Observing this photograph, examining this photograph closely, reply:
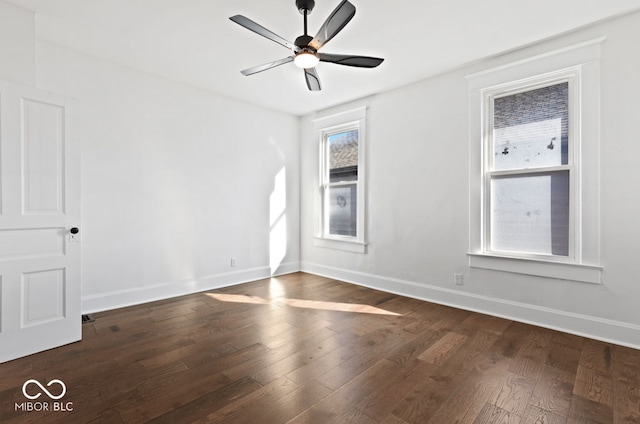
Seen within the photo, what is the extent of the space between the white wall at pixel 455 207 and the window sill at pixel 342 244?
9cm

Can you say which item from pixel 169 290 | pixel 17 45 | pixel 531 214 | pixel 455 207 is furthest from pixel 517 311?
pixel 17 45

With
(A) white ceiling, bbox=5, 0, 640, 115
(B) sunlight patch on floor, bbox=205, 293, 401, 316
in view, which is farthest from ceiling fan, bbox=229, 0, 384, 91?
(B) sunlight patch on floor, bbox=205, 293, 401, 316

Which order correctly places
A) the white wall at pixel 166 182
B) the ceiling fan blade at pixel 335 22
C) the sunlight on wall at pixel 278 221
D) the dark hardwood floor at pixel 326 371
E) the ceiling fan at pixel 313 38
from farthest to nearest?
the sunlight on wall at pixel 278 221, the white wall at pixel 166 182, the ceiling fan at pixel 313 38, the ceiling fan blade at pixel 335 22, the dark hardwood floor at pixel 326 371

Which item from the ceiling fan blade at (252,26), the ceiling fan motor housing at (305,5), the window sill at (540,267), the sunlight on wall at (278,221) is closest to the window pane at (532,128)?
the window sill at (540,267)

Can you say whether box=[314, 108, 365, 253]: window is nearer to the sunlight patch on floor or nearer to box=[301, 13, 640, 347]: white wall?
box=[301, 13, 640, 347]: white wall

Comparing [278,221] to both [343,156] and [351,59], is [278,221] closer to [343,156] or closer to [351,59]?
[343,156]

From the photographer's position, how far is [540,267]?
119 inches

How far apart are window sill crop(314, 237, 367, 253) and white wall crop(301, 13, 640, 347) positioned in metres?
0.09

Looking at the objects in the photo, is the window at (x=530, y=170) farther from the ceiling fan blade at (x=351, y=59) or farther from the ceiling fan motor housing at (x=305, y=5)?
the ceiling fan motor housing at (x=305, y=5)

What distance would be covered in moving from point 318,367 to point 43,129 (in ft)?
9.58

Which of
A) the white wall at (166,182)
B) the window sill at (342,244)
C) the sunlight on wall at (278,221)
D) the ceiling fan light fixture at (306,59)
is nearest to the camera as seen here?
the ceiling fan light fixture at (306,59)

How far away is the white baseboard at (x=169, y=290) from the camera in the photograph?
134 inches

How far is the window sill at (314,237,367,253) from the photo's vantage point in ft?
15.1

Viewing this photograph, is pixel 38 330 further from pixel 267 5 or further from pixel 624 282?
pixel 624 282
